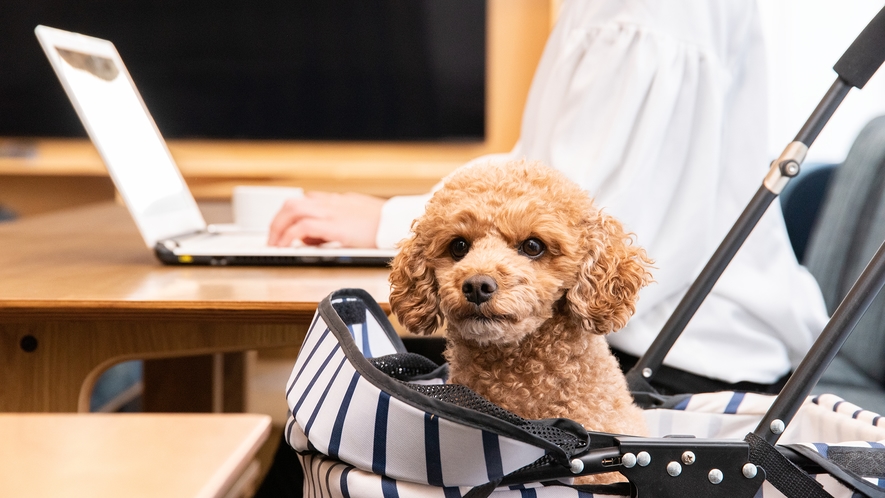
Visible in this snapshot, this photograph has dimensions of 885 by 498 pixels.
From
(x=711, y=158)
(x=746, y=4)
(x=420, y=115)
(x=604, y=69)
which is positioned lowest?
(x=420, y=115)

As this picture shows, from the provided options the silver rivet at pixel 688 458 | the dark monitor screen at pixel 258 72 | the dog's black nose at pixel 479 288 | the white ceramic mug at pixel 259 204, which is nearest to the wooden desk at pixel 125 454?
the dog's black nose at pixel 479 288

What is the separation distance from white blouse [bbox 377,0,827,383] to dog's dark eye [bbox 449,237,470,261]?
0.28 meters

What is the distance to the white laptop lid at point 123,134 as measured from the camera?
1.05m

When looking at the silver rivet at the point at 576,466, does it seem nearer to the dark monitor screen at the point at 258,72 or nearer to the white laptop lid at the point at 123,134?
the white laptop lid at the point at 123,134

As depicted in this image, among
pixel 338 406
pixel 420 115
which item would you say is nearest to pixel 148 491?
pixel 338 406

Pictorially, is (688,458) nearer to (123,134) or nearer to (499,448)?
(499,448)

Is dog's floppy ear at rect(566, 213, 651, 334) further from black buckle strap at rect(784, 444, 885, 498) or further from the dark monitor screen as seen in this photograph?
the dark monitor screen

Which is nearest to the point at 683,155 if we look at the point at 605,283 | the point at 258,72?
the point at 605,283

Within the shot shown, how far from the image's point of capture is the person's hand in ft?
3.71

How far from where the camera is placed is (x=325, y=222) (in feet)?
3.75

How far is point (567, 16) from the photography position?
1155 millimetres

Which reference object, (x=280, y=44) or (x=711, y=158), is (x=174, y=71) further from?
(x=711, y=158)

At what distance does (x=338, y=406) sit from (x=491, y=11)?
8.38 feet

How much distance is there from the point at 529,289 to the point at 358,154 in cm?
238
